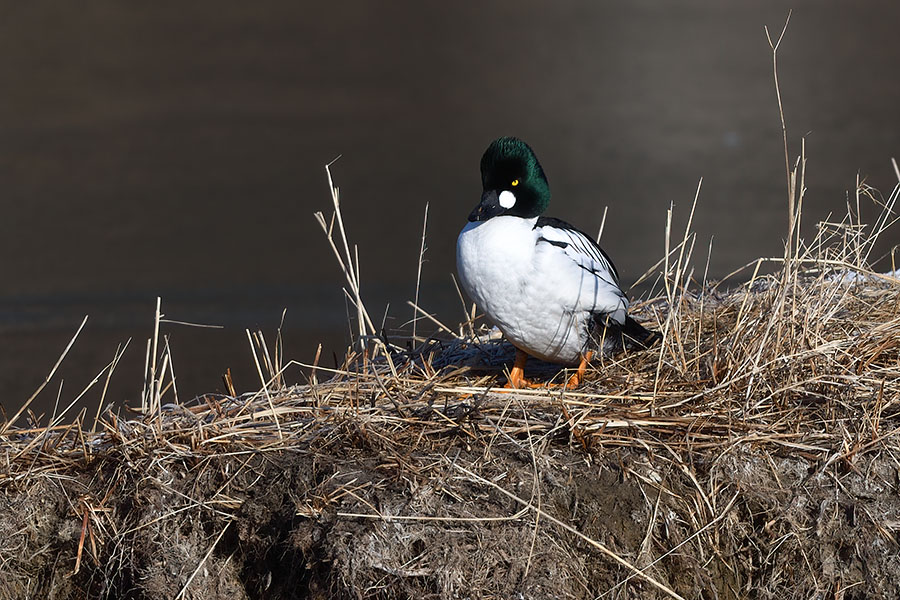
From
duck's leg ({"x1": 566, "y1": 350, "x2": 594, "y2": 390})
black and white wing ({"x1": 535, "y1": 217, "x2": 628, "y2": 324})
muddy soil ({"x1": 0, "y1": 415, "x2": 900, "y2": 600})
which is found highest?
black and white wing ({"x1": 535, "y1": 217, "x2": 628, "y2": 324})

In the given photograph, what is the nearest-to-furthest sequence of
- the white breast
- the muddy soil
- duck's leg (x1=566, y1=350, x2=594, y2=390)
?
the muddy soil, the white breast, duck's leg (x1=566, y1=350, x2=594, y2=390)

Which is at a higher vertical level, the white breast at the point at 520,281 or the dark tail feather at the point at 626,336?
the white breast at the point at 520,281

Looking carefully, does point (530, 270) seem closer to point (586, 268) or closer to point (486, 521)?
point (586, 268)

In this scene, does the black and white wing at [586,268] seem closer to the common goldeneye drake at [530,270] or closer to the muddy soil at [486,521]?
the common goldeneye drake at [530,270]

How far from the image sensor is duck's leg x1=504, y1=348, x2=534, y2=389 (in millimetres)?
3049

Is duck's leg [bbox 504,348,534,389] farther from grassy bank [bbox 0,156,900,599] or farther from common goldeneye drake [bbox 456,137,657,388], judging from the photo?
grassy bank [bbox 0,156,900,599]

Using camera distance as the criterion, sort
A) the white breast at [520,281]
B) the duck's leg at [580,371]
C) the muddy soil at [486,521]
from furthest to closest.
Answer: the duck's leg at [580,371] → the white breast at [520,281] → the muddy soil at [486,521]

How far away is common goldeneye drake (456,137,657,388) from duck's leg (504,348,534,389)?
24mm

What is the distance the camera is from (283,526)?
243 cm

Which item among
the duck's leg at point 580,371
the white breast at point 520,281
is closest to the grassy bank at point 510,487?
the duck's leg at point 580,371

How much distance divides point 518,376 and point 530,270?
1.46 feet

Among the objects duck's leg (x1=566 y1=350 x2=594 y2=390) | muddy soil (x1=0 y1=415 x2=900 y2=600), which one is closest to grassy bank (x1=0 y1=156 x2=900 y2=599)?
muddy soil (x1=0 y1=415 x2=900 y2=600)

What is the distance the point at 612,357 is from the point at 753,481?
806mm

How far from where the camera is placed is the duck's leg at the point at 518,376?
3049 millimetres
